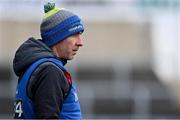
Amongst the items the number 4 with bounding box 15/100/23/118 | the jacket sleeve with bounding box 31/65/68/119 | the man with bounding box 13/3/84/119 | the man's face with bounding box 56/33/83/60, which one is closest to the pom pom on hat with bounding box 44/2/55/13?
the man with bounding box 13/3/84/119

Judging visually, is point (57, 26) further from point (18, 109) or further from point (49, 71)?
point (18, 109)

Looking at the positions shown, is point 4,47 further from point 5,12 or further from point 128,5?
point 128,5

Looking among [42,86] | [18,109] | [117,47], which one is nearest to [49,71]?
[42,86]

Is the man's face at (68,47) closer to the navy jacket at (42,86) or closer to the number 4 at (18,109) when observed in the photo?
the navy jacket at (42,86)

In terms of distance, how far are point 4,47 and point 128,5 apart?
538 cm

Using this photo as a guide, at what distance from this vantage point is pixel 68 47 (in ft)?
18.3

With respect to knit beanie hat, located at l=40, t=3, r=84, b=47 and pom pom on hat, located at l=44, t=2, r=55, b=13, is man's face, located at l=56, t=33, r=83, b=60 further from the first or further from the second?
pom pom on hat, located at l=44, t=2, r=55, b=13

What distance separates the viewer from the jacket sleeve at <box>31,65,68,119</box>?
5.25m

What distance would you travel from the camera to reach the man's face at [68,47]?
220 inches

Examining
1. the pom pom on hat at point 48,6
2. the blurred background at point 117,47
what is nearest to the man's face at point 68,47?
the pom pom on hat at point 48,6

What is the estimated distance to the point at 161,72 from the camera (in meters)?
28.1

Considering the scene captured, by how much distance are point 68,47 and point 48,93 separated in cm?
43

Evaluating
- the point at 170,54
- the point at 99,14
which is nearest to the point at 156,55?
the point at 170,54

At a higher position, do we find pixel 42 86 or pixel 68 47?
pixel 68 47
